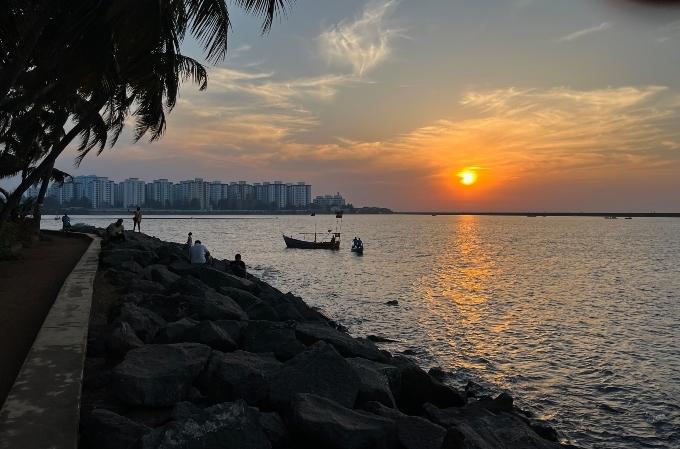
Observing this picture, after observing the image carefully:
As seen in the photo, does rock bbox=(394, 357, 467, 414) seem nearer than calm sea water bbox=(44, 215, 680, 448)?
Yes

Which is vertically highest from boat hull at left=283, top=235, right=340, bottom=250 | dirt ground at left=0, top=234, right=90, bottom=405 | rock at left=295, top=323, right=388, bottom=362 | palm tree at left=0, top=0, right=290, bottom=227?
palm tree at left=0, top=0, right=290, bottom=227

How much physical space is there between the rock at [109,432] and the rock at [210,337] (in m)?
3.62

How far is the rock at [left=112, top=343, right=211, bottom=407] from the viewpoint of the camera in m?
6.31

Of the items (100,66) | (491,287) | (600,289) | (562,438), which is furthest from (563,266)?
(100,66)

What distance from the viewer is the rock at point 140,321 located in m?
9.26

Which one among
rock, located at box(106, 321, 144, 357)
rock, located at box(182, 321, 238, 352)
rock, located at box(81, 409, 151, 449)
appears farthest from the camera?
rock, located at box(182, 321, 238, 352)

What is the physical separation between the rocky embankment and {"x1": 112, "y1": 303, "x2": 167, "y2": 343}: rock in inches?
1.2

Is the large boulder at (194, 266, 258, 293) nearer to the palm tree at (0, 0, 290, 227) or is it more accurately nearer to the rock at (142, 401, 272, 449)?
the palm tree at (0, 0, 290, 227)

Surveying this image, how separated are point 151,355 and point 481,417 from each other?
5981 mm

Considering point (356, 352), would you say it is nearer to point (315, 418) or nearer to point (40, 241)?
point (315, 418)

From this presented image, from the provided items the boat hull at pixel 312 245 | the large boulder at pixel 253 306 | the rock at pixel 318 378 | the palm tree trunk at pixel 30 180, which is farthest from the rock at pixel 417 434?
the boat hull at pixel 312 245

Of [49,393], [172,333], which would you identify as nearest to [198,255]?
[172,333]

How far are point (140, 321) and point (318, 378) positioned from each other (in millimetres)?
3969

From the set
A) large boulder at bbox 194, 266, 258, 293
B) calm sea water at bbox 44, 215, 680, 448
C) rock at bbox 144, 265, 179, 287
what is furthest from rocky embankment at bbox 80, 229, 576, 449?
large boulder at bbox 194, 266, 258, 293
